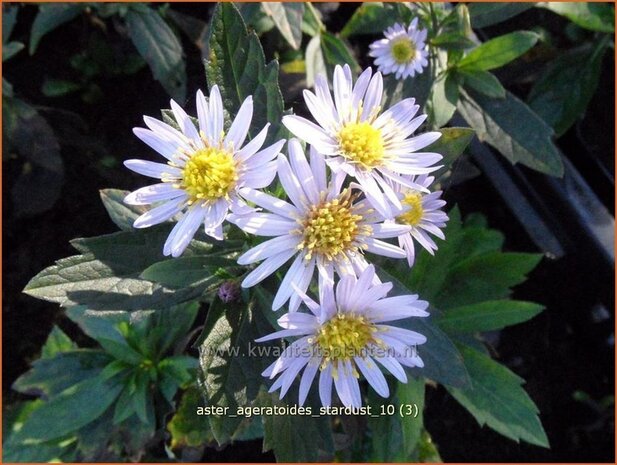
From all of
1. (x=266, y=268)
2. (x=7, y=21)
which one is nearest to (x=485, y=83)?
(x=266, y=268)

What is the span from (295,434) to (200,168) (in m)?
0.52

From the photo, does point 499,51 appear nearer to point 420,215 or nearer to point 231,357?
point 420,215

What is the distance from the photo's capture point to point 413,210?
3.24ft

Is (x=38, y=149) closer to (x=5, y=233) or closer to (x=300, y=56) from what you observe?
(x=5, y=233)

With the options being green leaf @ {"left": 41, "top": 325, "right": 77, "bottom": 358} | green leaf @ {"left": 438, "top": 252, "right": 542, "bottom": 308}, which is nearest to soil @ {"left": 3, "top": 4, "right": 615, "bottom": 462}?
green leaf @ {"left": 41, "top": 325, "right": 77, "bottom": 358}

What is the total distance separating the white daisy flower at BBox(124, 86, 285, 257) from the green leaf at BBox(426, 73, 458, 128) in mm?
648

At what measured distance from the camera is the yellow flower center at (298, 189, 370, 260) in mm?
896

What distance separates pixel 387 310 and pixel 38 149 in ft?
4.28

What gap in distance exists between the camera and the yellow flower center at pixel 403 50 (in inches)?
55.8

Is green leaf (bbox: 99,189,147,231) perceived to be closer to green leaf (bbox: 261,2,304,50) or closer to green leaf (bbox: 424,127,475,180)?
green leaf (bbox: 424,127,475,180)

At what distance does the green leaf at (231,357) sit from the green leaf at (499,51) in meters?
0.84

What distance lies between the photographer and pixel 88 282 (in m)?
0.97

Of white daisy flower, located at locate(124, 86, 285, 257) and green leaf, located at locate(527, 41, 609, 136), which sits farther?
green leaf, located at locate(527, 41, 609, 136)

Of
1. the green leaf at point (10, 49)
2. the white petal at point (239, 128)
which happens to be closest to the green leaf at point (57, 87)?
the green leaf at point (10, 49)
